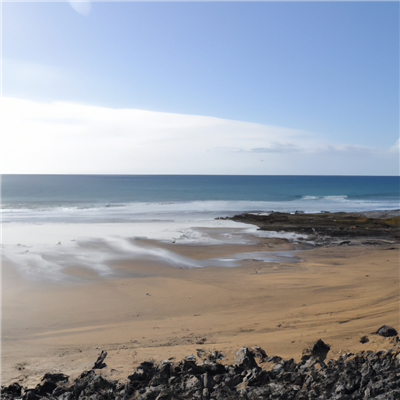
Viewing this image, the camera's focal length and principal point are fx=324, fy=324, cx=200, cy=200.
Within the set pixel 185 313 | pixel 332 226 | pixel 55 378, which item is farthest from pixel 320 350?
pixel 332 226

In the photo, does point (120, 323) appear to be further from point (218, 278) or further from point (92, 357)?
point (218, 278)

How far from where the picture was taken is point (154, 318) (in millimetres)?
8219

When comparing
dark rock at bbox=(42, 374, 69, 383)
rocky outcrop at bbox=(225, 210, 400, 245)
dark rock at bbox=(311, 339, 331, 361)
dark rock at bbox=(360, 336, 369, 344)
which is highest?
rocky outcrop at bbox=(225, 210, 400, 245)

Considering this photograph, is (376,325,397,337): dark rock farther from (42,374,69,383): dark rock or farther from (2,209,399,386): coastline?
(42,374,69,383): dark rock

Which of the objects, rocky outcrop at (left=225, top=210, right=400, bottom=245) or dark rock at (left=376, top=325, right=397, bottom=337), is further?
rocky outcrop at (left=225, top=210, right=400, bottom=245)

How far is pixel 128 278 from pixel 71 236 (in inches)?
398

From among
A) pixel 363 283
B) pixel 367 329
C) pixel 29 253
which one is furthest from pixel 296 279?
pixel 29 253

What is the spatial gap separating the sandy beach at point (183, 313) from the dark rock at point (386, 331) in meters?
0.18

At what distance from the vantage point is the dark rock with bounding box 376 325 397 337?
20.5 ft

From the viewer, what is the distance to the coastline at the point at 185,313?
634 cm

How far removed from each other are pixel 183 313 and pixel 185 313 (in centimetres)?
5

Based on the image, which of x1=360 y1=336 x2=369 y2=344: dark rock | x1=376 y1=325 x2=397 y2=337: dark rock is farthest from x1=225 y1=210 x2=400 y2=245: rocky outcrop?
x1=360 y1=336 x2=369 y2=344: dark rock

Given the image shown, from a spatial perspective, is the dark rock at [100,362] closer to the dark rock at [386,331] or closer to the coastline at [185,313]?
the coastline at [185,313]

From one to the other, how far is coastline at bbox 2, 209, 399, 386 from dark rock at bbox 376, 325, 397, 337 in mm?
222
